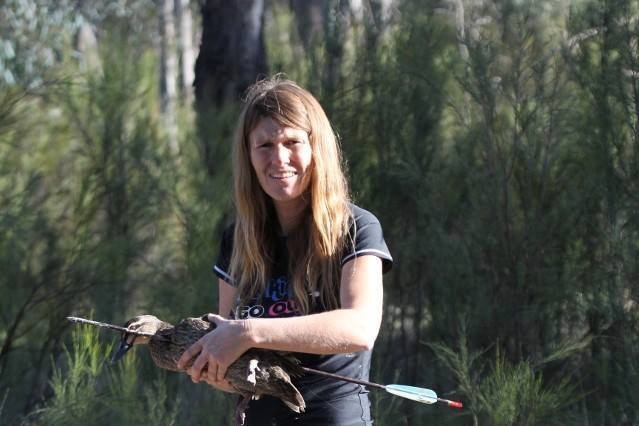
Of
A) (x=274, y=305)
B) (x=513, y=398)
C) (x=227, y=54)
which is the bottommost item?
(x=513, y=398)

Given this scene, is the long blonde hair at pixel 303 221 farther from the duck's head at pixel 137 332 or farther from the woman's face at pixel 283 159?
the duck's head at pixel 137 332

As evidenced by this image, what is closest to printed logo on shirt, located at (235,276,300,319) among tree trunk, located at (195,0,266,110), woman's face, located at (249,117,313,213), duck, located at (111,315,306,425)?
duck, located at (111,315,306,425)

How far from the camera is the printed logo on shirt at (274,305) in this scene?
7.67 feet

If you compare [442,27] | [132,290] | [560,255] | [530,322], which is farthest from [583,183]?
[132,290]

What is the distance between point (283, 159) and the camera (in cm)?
236

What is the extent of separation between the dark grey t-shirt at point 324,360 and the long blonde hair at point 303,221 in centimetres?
3

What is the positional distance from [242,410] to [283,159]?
2.01 feet

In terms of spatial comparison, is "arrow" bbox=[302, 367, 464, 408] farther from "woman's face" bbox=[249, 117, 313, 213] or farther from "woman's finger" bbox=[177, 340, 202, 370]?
"woman's face" bbox=[249, 117, 313, 213]

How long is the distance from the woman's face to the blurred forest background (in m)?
1.85

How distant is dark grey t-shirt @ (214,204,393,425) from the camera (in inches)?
89.4

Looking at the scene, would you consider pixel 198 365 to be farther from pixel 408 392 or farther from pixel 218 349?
pixel 408 392

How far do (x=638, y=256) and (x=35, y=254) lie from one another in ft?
11.7

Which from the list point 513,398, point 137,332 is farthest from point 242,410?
point 513,398

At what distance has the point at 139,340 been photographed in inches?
93.6
